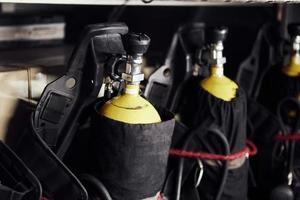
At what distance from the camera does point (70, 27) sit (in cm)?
128

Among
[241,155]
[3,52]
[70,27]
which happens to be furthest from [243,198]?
[70,27]

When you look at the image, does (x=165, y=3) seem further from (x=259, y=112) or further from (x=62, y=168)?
(x=62, y=168)

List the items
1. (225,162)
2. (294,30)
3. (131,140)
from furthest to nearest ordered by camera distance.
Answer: (294,30) < (225,162) < (131,140)

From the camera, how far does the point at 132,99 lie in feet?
2.14

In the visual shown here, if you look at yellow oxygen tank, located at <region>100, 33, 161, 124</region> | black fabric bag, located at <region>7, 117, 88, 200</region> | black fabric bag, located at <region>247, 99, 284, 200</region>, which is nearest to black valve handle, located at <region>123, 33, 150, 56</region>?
yellow oxygen tank, located at <region>100, 33, 161, 124</region>

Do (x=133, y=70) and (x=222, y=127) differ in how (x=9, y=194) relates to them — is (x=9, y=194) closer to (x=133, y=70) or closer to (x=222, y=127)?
(x=133, y=70)

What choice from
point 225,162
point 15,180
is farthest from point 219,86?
point 15,180

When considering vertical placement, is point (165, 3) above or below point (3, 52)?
above

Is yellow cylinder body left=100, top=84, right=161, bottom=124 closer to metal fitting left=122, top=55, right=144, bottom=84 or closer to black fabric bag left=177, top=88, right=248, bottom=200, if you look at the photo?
metal fitting left=122, top=55, right=144, bottom=84

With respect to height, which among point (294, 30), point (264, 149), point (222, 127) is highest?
point (294, 30)

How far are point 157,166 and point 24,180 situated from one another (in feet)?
0.55

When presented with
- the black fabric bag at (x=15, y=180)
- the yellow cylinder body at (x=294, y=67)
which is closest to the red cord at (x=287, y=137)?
the yellow cylinder body at (x=294, y=67)

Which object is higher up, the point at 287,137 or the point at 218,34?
A: the point at 218,34

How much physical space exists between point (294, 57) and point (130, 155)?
52 centimetres
